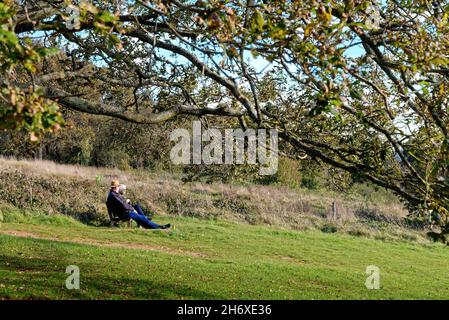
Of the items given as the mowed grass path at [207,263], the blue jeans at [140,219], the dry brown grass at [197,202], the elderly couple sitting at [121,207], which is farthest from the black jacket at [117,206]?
the dry brown grass at [197,202]

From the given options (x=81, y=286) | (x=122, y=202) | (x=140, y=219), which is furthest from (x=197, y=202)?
(x=81, y=286)

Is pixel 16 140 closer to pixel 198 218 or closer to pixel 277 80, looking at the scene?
pixel 277 80

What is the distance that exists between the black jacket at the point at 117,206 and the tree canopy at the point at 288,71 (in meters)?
4.69

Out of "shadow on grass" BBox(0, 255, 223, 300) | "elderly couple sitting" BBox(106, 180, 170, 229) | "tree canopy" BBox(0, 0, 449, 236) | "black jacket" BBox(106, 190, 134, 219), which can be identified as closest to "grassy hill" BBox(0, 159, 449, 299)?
"shadow on grass" BBox(0, 255, 223, 300)

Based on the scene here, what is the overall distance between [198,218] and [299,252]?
688 cm

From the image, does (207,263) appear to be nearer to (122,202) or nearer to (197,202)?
(122,202)

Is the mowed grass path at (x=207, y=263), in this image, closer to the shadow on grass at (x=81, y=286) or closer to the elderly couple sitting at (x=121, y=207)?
the shadow on grass at (x=81, y=286)

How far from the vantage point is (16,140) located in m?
12.7

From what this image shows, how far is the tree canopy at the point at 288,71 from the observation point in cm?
530

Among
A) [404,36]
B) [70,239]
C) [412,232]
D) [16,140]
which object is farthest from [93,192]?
[404,36]

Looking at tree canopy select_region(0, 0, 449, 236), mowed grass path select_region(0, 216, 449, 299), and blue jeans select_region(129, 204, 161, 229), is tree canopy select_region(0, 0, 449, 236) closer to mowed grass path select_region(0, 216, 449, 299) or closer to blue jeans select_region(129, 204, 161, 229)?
mowed grass path select_region(0, 216, 449, 299)

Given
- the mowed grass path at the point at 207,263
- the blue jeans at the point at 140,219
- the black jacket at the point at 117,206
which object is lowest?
the mowed grass path at the point at 207,263

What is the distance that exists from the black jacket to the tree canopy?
15.4ft

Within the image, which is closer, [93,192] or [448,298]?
[448,298]
